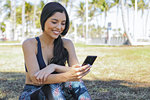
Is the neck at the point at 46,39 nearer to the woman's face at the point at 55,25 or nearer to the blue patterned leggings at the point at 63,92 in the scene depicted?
the woman's face at the point at 55,25

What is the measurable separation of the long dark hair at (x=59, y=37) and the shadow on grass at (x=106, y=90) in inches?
66.6

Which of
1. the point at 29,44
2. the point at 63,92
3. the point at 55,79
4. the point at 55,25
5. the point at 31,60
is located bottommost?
the point at 63,92

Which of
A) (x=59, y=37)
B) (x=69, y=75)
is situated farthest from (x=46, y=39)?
(x=69, y=75)

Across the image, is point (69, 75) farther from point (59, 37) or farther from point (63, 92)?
point (59, 37)

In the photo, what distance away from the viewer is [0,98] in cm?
380

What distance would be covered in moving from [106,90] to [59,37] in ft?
7.73

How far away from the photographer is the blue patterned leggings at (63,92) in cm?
203

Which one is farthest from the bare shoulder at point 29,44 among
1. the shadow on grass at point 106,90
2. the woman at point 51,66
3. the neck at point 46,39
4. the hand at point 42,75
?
the shadow on grass at point 106,90

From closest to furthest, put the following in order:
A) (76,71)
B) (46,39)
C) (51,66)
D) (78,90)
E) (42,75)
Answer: (76,71) → (42,75) → (51,66) → (78,90) → (46,39)

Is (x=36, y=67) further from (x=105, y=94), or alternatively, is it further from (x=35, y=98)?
(x=105, y=94)

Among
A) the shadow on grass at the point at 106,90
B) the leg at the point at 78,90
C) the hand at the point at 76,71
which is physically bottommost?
the shadow on grass at the point at 106,90

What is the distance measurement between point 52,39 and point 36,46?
185mm

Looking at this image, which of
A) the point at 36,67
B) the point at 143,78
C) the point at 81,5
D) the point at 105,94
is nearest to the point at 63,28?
the point at 36,67

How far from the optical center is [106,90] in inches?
171
